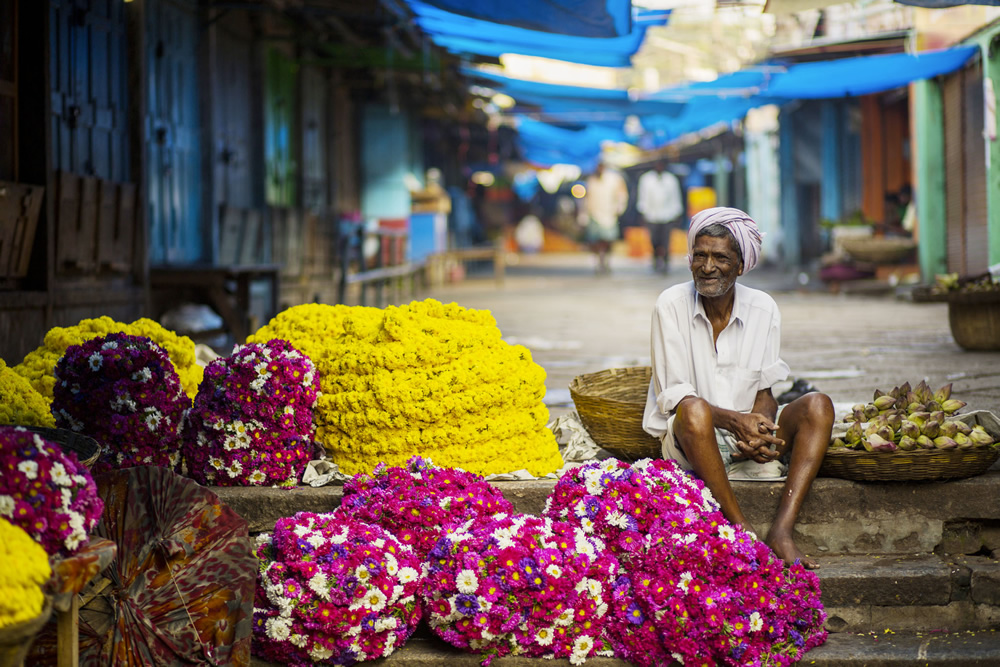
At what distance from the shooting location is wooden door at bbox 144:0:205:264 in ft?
28.6

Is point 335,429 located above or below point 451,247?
below

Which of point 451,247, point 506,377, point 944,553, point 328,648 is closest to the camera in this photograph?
point 328,648

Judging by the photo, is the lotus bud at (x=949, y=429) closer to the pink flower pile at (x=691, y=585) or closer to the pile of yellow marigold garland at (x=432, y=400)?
the pink flower pile at (x=691, y=585)

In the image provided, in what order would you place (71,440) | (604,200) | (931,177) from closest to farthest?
(71,440) → (931,177) → (604,200)

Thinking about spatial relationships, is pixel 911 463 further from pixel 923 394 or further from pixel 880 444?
pixel 923 394

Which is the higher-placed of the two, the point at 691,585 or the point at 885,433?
the point at 885,433

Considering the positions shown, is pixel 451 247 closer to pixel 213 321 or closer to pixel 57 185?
pixel 213 321

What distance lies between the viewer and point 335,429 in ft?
12.6

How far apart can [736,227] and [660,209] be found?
2213 centimetres

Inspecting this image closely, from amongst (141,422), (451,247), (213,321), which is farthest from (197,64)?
(451,247)

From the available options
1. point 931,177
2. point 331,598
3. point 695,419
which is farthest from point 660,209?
point 331,598

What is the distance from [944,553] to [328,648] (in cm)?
218

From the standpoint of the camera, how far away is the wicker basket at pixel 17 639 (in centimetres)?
204

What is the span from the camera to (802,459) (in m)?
3.40
